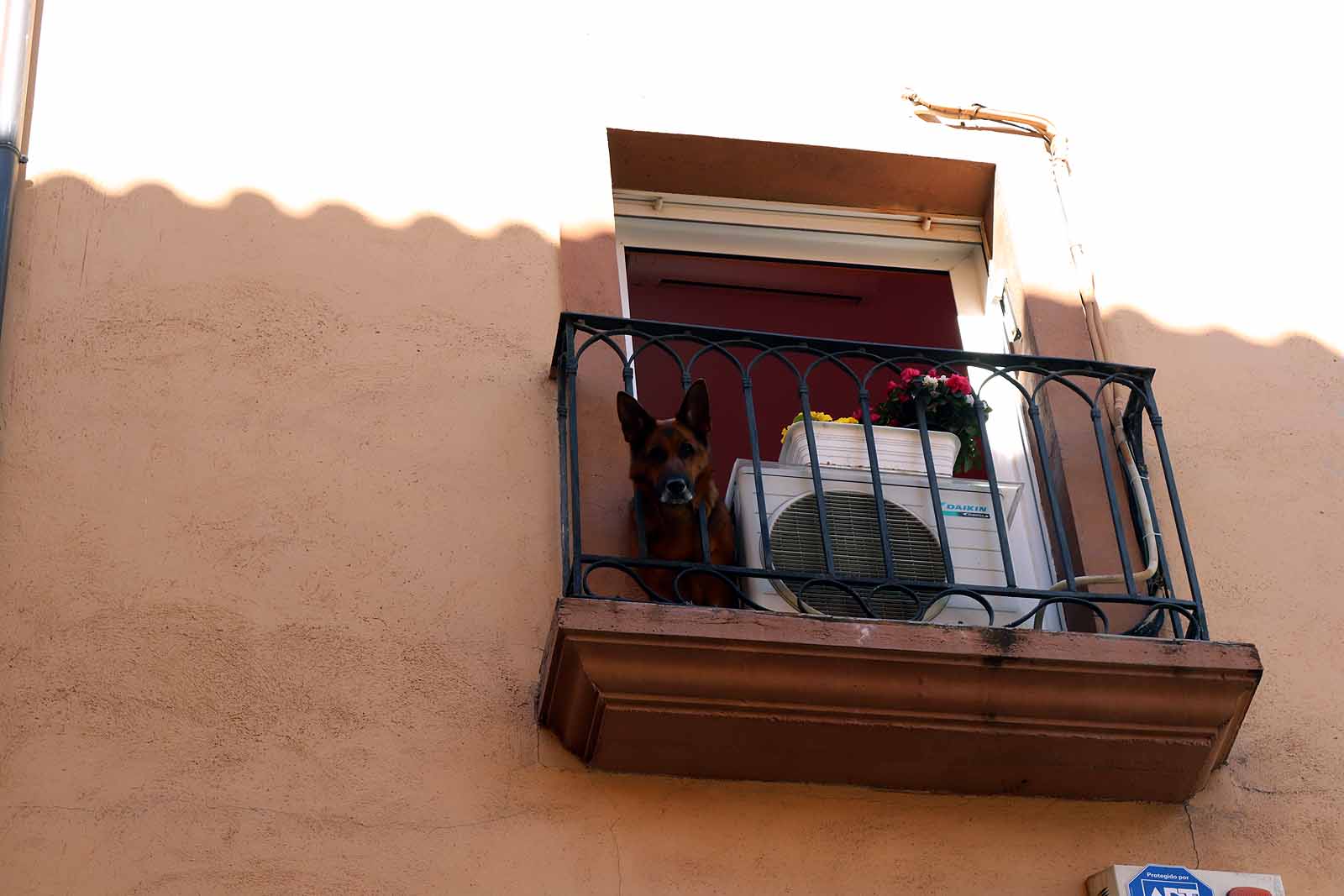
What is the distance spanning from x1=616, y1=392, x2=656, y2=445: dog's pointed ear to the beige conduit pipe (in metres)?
1.26

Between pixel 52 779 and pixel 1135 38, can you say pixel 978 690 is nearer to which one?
pixel 52 779

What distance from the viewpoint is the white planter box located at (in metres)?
5.91

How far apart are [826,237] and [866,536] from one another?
5.49ft

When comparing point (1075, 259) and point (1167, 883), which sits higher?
point (1075, 259)

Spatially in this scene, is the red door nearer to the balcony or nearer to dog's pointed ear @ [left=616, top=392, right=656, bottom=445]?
the balcony

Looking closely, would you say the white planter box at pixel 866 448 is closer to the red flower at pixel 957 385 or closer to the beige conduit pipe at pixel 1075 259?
the red flower at pixel 957 385

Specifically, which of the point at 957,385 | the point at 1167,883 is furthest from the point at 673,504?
the point at 1167,883

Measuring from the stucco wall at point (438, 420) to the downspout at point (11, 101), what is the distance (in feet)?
0.33

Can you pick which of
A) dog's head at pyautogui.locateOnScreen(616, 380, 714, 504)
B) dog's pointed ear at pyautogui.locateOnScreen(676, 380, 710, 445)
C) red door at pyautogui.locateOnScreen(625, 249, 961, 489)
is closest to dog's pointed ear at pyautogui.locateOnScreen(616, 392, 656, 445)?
dog's head at pyautogui.locateOnScreen(616, 380, 714, 504)

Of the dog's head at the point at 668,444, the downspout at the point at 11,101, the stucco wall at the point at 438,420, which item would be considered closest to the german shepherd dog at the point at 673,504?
the dog's head at the point at 668,444

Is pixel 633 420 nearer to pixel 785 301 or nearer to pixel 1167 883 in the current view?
pixel 1167 883

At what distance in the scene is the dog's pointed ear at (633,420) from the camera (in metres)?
5.59

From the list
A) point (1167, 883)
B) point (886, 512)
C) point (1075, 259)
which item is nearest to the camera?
point (1167, 883)

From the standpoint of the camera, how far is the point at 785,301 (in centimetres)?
769
